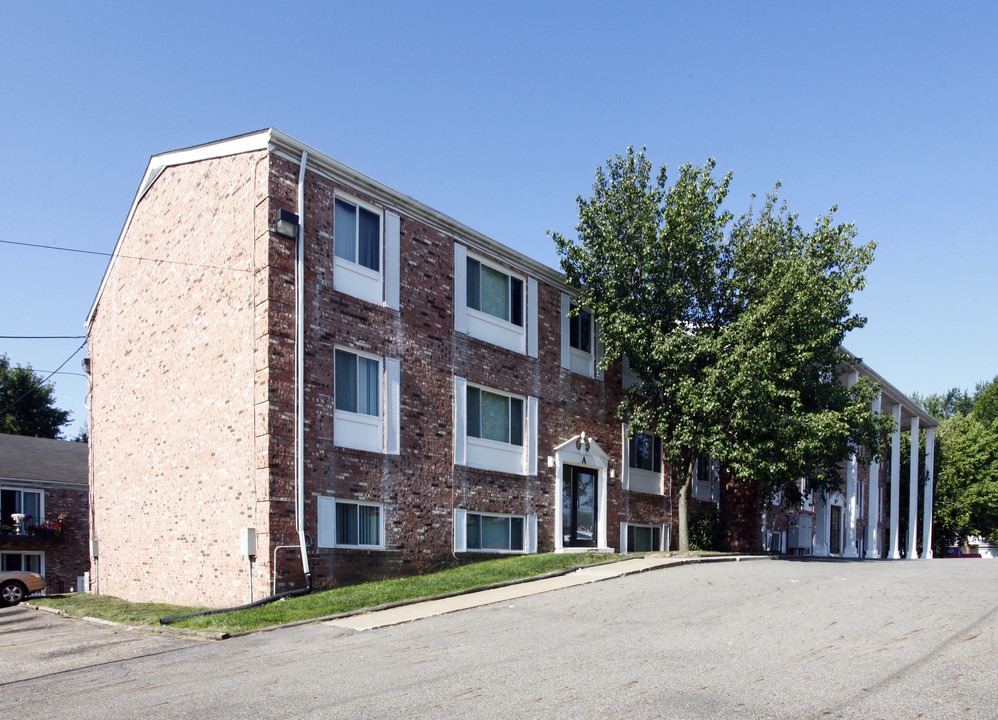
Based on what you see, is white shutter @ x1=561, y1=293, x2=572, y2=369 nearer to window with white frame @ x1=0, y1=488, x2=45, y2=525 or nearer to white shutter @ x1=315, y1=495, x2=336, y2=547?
white shutter @ x1=315, y1=495, x2=336, y2=547

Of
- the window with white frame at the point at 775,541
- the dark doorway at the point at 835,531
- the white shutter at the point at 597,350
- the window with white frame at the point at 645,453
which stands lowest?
the dark doorway at the point at 835,531

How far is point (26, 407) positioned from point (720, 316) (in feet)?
136

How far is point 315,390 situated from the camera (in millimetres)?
15977

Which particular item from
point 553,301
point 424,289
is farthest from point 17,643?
point 553,301

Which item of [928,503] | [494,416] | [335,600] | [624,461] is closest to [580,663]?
[335,600]

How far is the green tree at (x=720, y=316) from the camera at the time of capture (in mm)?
20312

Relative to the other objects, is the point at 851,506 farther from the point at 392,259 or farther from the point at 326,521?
the point at 326,521

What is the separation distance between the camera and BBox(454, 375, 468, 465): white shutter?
18.9 metres

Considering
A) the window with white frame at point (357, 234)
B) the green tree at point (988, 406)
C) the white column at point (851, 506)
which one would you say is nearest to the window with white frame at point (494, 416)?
the window with white frame at point (357, 234)

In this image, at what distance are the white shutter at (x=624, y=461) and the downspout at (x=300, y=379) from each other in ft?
36.6

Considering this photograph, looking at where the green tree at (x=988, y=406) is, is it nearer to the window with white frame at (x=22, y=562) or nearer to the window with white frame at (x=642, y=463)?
the window with white frame at (x=642, y=463)

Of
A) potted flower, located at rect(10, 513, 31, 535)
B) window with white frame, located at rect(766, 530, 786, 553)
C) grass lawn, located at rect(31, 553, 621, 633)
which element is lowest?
window with white frame, located at rect(766, 530, 786, 553)

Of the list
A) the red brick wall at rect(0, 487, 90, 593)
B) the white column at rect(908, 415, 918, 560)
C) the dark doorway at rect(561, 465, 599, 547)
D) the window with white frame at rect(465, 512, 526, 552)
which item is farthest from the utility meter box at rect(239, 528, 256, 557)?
the white column at rect(908, 415, 918, 560)

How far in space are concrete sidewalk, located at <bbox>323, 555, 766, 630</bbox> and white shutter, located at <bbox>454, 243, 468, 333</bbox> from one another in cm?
613
